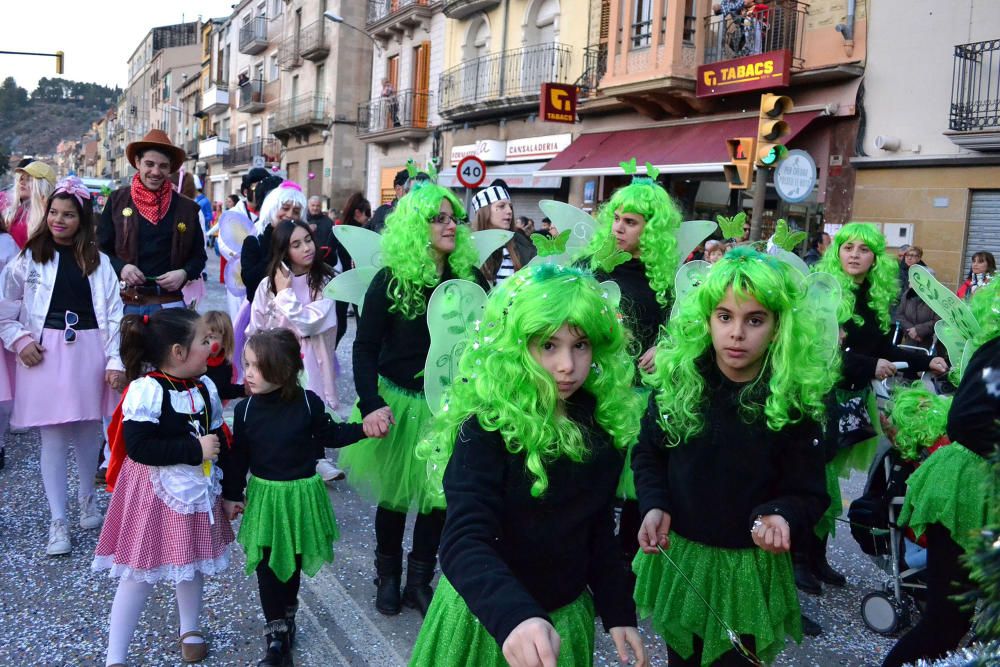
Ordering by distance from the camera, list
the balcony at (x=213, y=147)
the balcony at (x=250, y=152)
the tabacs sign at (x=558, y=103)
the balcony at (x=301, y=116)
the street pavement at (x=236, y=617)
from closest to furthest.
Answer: the street pavement at (x=236, y=617) → the tabacs sign at (x=558, y=103) → the balcony at (x=301, y=116) → the balcony at (x=250, y=152) → the balcony at (x=213, y=147)

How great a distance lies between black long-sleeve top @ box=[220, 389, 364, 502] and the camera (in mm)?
3098

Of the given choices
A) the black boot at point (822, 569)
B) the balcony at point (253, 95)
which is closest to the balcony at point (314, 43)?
the balcony at point (253, 95)

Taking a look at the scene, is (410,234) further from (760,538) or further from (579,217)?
(760,538)

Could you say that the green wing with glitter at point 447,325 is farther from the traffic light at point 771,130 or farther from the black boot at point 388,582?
the traffic light at point 771,130

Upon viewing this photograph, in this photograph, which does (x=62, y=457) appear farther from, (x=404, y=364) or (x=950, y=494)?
(x=950, y=494)

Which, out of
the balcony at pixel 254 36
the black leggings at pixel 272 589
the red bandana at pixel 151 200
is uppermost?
the balcony at pixel 254 36

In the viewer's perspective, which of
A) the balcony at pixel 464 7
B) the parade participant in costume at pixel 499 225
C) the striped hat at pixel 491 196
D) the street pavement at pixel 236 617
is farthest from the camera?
the balcony at pixel 464 7

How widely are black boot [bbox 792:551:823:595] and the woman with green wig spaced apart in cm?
184

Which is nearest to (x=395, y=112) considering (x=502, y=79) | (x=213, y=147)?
(x=502, y=79)

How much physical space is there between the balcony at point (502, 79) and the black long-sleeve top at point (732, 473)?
1799cm

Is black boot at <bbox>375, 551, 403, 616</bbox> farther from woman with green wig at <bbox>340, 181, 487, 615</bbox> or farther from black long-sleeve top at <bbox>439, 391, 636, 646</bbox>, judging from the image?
black long-sleeve top at <bbox>439, 391, 636, 646</bbox>

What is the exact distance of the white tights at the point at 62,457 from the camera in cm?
405

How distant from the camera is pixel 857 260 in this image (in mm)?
4180

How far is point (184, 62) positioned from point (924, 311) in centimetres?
6639
